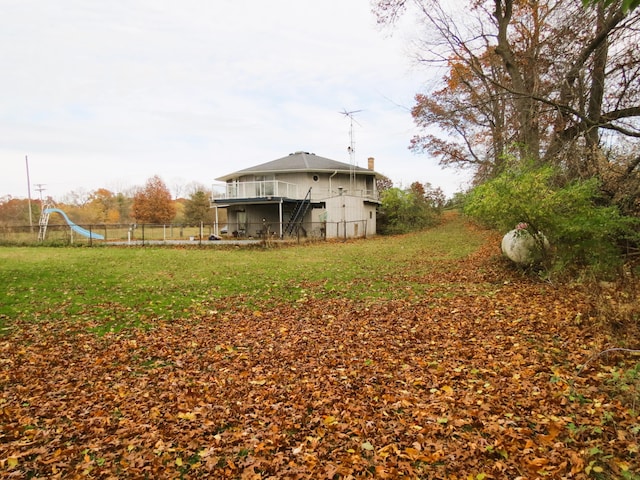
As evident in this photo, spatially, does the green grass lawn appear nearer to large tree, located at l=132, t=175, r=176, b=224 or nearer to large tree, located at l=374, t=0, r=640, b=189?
large tree, located at l=374, t=0, r=640, b=189

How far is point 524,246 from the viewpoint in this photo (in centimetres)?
909

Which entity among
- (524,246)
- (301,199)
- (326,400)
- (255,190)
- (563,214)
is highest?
(255,190)

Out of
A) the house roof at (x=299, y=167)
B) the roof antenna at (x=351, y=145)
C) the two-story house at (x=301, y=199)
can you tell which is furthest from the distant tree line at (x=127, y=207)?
the roof antenna at (x=351, y=145)

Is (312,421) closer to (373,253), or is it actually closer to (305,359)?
(305,359)

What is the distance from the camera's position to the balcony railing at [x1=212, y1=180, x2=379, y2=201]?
24281 millimetres

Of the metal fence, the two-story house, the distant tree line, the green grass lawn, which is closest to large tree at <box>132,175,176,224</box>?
the distant tree line

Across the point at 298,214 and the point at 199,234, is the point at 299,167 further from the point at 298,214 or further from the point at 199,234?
the point at 199,234

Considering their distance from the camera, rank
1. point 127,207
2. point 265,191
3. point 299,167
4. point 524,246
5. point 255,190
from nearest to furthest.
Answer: point 524,246
point 265,191
point 255,190
point 299,167
point 127,207

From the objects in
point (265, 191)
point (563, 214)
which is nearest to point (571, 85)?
point (563, 214)

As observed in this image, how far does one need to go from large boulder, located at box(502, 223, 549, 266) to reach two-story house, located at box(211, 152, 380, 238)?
15200 mm

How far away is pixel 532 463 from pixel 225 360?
3896 mm

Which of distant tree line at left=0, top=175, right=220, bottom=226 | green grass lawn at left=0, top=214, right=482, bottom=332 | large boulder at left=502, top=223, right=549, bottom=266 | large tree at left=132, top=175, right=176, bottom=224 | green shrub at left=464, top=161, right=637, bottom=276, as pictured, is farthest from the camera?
large tree at left=132, top=175, right=176, bottom=224

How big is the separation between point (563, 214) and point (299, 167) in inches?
825

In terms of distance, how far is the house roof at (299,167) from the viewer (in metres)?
26.9
